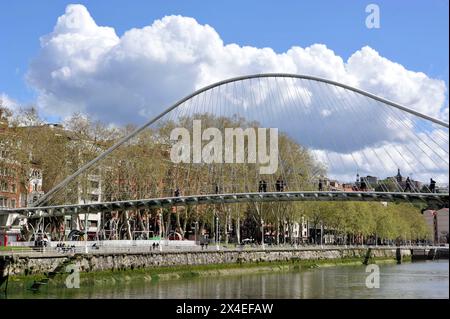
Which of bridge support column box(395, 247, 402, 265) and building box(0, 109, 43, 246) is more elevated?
building box(0, 109, 43, 246)

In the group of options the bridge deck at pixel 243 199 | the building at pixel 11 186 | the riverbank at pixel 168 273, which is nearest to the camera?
the riverbank at pixel 168 273

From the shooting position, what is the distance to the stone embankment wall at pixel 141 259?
1912 inches

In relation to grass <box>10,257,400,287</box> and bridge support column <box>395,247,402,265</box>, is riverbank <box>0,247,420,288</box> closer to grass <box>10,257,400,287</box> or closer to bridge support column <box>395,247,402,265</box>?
grass <box>10,257,400,287</box>

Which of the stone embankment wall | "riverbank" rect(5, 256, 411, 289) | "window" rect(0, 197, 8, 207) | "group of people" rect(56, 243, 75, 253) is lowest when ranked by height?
"riverbank" rect(5, 256, 411, 289)

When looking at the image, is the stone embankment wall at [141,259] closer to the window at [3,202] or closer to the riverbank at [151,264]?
the riverbank at [151,264]

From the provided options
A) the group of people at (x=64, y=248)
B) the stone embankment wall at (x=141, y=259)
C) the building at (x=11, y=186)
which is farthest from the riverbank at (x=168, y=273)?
the building at (x=11, y=186)

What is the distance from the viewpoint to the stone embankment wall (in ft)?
159

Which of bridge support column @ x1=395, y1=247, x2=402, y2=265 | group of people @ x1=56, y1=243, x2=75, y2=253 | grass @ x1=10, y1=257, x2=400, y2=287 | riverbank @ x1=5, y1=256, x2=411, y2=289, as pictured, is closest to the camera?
riverbank @ x1=5, y1=256, x2=411, y2=289

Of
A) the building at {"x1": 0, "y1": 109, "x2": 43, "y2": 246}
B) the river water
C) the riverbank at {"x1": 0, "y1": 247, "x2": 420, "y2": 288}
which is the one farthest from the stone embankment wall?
the building at {"x1": 0, "y1": 109, "x2": 43, "y2": 246}

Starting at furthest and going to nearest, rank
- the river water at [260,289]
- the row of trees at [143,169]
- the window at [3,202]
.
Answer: the window at [3,202]
the row of trees at [143,169]
the river water at [260,289]

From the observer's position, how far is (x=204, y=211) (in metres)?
90.7

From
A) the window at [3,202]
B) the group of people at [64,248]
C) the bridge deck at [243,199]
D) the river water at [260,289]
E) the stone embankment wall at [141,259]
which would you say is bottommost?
the river water at [260,289]

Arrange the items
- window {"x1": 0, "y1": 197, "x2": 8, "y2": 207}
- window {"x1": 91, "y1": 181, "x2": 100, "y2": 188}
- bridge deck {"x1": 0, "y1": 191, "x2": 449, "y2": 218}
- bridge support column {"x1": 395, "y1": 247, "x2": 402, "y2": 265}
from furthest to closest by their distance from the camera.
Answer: bridge support column {"x1": 395, "y1": 247, "x2": 402, "y2": 265} < window {"x1": 0, "y1": 197, "x2": 8, "y2": 207} < window {"x1": 91, "y1": 181, "x2": 100, "y2": 188} < bridge deck {"x1": 0, "y1": 191, "x2": 449, "y2": 218}
